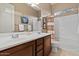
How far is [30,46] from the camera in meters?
1.58


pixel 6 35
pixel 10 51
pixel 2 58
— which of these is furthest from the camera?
pixel 6 35

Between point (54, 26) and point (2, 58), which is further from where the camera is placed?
point (54, 26)

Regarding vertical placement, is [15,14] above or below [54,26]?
above

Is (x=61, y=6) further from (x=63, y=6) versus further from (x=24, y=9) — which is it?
(x=24, y=9)

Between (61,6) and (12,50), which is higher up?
(61,6)

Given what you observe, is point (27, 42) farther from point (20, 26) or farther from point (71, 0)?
point (71, 0)

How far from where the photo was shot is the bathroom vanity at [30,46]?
133 centimetres

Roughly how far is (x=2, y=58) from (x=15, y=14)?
2.02 feet

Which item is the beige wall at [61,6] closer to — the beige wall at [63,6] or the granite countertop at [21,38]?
the beige wall at [63,6]

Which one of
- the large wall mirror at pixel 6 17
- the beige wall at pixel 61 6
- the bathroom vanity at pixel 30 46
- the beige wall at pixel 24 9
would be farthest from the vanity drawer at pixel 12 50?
the beige wall at pixel 61 6

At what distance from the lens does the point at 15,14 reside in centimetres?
162

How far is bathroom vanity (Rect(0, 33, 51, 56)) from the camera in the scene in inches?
52.4

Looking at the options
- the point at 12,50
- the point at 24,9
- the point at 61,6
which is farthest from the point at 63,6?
the point at 12,50

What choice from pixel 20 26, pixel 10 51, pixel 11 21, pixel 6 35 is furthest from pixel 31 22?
pixel 10 51
